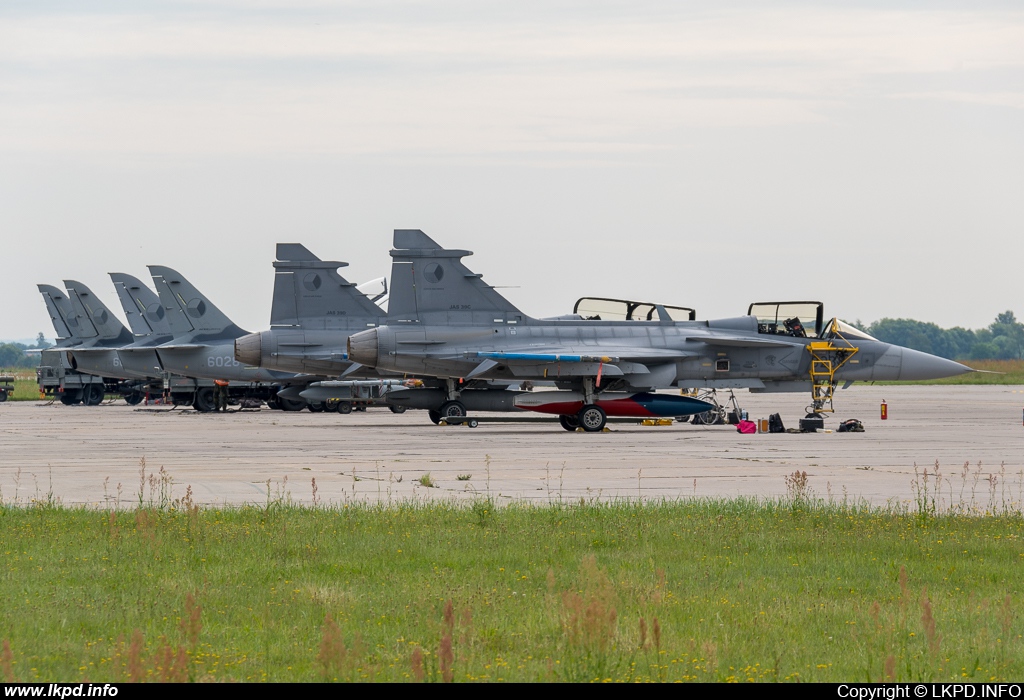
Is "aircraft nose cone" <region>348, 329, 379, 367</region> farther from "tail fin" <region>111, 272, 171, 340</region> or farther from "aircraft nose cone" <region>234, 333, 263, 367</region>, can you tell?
"tail fin" <region>111, 272, 171, 340</region>

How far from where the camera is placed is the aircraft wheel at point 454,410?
31.2 meters

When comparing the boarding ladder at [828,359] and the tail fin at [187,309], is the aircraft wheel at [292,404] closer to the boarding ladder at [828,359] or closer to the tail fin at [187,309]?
the tail fin at [187,309]

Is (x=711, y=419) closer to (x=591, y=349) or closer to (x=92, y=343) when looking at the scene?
(x=591, y=349)

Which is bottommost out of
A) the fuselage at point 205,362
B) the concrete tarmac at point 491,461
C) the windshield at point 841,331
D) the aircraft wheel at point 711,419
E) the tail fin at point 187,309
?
the concrete tarmac at point 491,461

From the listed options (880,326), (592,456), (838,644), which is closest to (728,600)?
(838,644)

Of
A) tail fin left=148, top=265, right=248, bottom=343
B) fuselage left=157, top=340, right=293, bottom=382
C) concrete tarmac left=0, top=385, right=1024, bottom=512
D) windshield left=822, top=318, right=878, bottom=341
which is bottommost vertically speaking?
concrete tarmac left=0, top=385, right=1024, bottom=512

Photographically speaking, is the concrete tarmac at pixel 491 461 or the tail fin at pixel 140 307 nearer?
the concrete tarmac at pixel 491 461

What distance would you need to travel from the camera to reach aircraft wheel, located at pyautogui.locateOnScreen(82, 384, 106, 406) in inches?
2101

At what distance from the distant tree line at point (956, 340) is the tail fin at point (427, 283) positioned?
119 metres

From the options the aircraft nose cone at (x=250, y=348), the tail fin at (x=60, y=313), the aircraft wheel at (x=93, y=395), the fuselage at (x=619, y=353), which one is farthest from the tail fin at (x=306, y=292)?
the aircraft wheel at (x=93, y=395)

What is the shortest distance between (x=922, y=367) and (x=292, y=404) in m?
22.8

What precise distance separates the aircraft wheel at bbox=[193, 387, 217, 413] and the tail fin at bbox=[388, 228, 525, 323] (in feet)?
52.4

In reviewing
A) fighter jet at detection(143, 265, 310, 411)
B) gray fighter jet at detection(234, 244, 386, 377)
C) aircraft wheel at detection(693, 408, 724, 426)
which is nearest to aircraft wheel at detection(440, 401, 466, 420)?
gray fighter jet at detection(234, 244, 386, 377)
